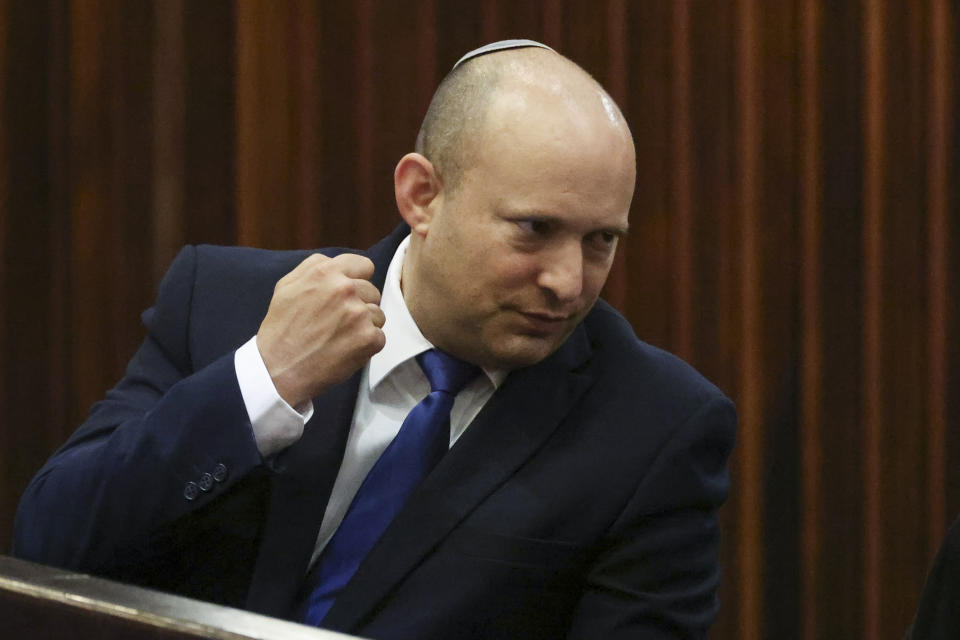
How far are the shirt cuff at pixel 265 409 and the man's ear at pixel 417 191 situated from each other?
0.24m

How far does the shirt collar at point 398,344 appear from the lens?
130 centimetres

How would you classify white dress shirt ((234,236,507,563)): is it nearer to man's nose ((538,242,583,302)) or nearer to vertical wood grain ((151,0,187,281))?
man's nose ((538,242,583,302))

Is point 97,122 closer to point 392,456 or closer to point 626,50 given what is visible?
point 626,50

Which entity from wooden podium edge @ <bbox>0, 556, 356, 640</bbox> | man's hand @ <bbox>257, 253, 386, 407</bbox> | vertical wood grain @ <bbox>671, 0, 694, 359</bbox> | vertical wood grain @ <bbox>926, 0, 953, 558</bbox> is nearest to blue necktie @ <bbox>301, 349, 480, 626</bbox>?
man's hand @ <bbox>257, 253, 386, 407</bbox>

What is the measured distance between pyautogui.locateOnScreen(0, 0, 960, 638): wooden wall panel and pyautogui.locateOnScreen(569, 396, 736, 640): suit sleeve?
2.42 ft

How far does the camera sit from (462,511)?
1208 mm

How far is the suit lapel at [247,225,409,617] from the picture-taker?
3.97ft

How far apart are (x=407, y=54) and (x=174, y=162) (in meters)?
0.53

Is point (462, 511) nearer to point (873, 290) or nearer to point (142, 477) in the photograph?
point (142, 477)

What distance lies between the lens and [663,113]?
2002mm

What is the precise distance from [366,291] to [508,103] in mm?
249

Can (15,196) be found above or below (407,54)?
below

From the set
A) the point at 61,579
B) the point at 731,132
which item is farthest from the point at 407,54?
the point at 61,579

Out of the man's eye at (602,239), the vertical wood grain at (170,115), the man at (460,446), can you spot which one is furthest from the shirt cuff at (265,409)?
the vertical wood grain at (170,115)
